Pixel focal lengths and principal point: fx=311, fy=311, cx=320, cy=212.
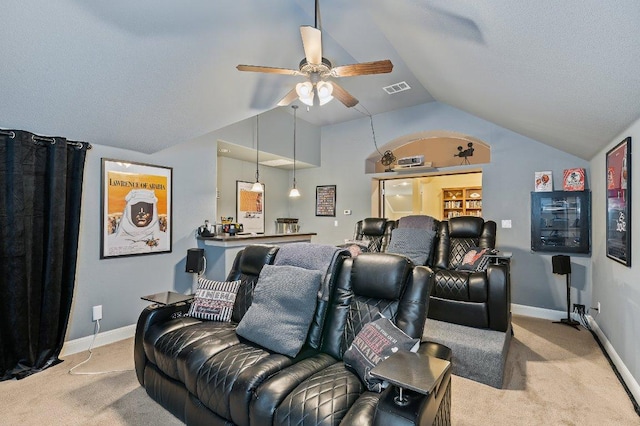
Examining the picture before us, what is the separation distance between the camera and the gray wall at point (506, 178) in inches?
164

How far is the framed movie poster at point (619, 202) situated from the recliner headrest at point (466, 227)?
3.90 ft

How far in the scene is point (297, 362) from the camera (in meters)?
1.84

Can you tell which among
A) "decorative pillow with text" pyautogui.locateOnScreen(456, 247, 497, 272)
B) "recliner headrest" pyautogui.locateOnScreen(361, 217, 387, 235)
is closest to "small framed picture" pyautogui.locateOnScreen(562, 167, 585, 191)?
"decorative pillow with text" pyautogui.locateOnScreen(456, 247, 497, 272)

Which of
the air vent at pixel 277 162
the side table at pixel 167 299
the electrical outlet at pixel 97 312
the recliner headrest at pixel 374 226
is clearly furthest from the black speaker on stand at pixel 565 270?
the electrical outlet at pixel 97 312

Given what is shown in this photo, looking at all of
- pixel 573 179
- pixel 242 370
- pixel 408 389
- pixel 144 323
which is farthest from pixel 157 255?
pixel 573 179

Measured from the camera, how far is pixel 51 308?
2799 mm

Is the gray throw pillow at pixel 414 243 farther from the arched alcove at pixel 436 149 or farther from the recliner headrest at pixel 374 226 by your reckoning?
the arched alcove at pixel 436 149

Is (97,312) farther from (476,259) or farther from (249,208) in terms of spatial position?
(476,259)

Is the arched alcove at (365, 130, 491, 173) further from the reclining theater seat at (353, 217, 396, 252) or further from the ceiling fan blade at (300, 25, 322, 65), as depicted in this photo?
the ceiling fan blade at (300, 25, 322, 65)

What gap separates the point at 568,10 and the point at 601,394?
2.66 metres

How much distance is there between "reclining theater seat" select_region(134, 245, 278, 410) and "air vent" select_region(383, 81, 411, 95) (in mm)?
3234

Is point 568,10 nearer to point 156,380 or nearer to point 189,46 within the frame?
point 189,46

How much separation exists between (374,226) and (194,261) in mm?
2525

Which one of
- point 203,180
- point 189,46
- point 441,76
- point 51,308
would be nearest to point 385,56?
point 441,76
